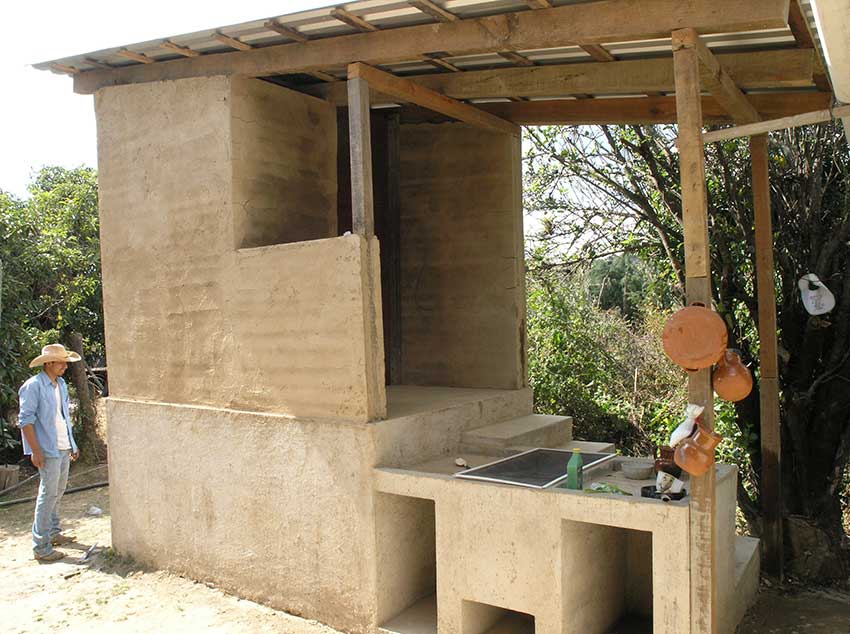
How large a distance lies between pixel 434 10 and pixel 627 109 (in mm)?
2366

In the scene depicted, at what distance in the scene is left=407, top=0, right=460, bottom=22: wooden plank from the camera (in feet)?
14.3

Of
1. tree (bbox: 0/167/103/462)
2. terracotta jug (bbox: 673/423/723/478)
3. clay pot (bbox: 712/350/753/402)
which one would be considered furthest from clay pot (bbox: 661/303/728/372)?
tree (bbox: 0/167/103/462)

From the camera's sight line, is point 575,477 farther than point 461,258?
No

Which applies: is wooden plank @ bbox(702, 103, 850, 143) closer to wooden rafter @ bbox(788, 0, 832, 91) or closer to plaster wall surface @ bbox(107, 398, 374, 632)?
wooden rafter @ bbox(788, 0, 832, 91)

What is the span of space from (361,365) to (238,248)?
1.42 metres

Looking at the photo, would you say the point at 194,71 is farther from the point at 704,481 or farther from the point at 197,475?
the point at 704,481

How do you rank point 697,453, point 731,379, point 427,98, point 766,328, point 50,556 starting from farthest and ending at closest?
point 50,556
point 766,328
point 427,98
point 731,379
point 697,453

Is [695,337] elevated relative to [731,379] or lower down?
elevated

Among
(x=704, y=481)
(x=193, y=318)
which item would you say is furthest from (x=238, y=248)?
(x=704, y=481)

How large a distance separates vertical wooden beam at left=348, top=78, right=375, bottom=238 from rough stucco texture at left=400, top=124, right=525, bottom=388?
2114 millimetres

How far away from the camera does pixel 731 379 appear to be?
3941mm

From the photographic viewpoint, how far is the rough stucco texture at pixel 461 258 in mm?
6973

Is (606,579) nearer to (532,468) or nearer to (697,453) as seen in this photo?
(532,468)

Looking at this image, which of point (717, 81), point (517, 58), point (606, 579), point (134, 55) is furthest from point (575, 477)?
point (134, 55)
